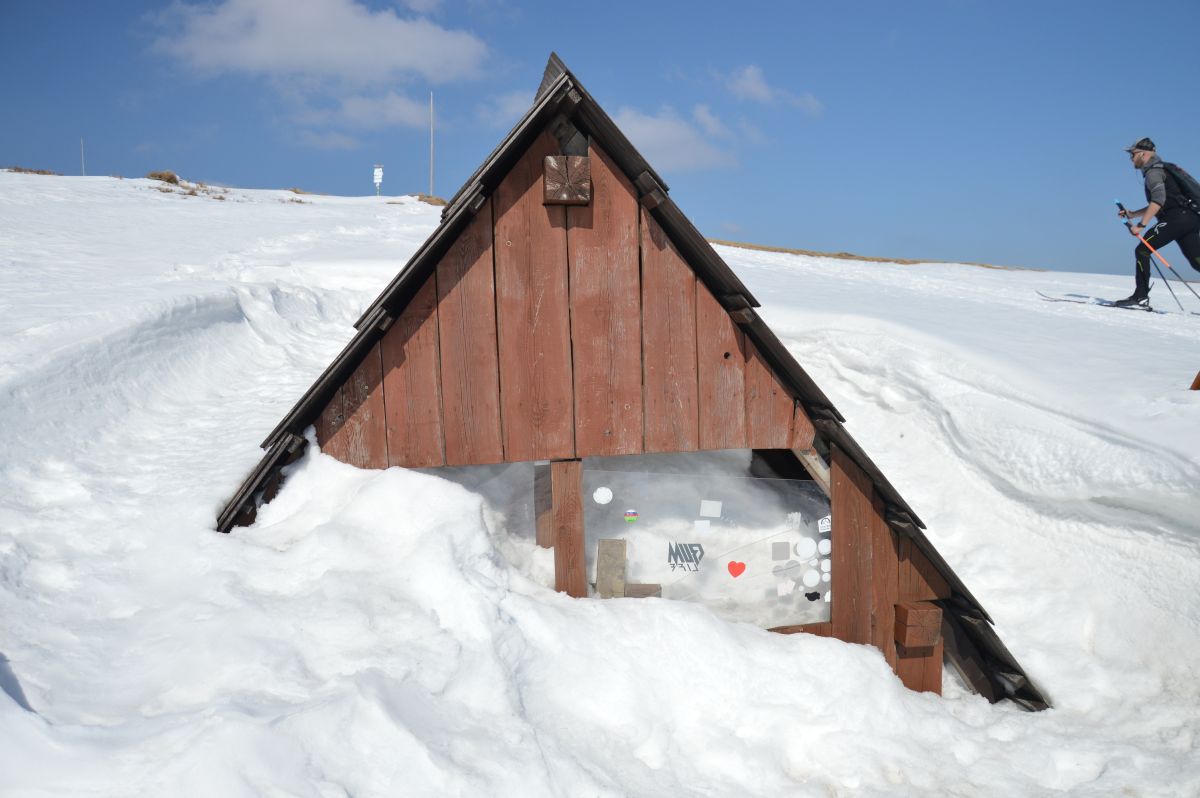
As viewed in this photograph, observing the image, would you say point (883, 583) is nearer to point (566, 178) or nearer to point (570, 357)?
point (570, 357)

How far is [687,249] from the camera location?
155 inches

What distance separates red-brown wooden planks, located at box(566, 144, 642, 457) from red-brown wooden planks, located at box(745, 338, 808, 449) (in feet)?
2.19

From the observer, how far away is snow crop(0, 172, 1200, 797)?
2.52 metres

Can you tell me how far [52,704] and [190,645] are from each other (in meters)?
0.46

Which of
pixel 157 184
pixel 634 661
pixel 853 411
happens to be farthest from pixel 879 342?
pixel 157 184

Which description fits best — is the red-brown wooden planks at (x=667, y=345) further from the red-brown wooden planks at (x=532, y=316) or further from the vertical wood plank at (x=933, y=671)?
the vertical wood plank at (x=933, y=671)

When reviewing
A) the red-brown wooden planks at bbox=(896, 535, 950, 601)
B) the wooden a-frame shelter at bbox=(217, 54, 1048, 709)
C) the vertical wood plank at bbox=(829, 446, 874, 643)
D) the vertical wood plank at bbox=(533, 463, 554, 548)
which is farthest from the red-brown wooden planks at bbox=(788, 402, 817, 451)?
the vertical wood plank at bbox=(533, 463, 554, 548)

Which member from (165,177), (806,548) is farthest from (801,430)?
(165,177)

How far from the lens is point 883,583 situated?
4.30m

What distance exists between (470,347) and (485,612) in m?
1.42

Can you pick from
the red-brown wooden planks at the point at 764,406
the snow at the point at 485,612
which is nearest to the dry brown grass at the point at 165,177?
the snow at the point at 485,612

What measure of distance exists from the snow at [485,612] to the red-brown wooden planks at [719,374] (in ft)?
3.39

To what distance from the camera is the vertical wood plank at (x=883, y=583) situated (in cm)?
429

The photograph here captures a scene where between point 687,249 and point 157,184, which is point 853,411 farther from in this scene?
point 157,184
